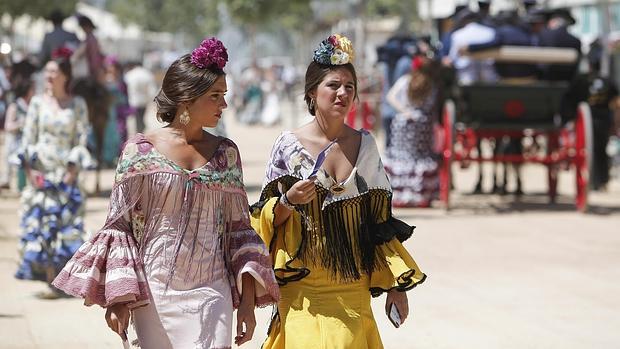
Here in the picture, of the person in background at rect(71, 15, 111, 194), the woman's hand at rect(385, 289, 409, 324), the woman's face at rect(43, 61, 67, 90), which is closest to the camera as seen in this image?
the woman's hand at rect(385, 289, 409, 324)

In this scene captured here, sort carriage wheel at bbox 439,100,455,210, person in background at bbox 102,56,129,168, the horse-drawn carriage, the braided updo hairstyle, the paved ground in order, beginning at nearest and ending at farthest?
1. the braided updo hairstyle
2. the paved ground
3. carriage wheel at bbox 439,100,455,210
4. the horse-drawn carriage
5. person in background at bbox 102,56,129,168

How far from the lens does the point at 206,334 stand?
5062 mm

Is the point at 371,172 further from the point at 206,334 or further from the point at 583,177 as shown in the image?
the point at 583,177

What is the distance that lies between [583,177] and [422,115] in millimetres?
2097

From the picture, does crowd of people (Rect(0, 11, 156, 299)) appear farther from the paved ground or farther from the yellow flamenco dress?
the yellow flamenco dress

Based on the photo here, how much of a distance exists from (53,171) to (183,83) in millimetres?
5400

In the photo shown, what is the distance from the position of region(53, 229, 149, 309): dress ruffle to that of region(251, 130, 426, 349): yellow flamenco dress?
84 cm

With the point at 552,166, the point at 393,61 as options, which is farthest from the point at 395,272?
the point at 393,61

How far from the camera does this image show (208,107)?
17.0ft

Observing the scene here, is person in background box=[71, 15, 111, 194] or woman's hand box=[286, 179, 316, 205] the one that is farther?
person in background box=[71, 15, 111, 194]

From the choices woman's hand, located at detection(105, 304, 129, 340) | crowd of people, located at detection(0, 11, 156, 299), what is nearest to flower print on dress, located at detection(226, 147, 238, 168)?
woman's hand, located at detection(105, 304, 129, 340)

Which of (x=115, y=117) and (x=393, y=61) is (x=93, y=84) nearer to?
(x=393, y=61)

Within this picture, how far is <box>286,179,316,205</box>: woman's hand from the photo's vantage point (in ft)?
17.9

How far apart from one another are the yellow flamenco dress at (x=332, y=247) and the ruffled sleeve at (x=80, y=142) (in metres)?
4.68
